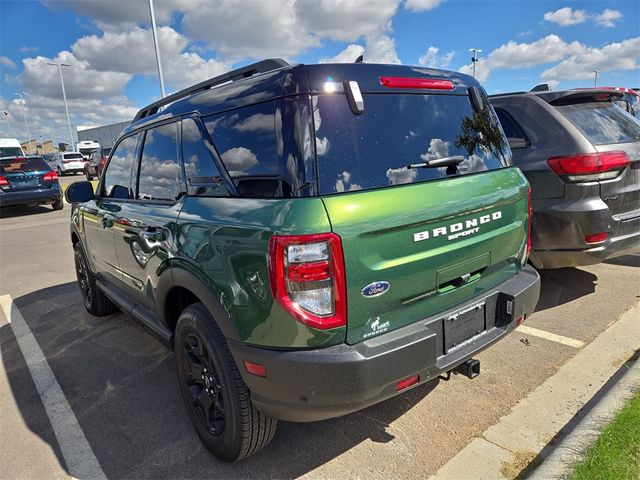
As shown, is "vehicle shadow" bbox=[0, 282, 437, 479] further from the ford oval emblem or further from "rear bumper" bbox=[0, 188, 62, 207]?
"rear bumper" bbox=[0, 188, 62, 207]

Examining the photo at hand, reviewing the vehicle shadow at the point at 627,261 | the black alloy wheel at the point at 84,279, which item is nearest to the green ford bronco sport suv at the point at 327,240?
the black alloy wheel at the point at 84,279

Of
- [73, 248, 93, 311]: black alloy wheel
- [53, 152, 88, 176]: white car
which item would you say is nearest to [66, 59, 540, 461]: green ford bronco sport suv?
[73, 248, 93, 311]: black alloy wheel

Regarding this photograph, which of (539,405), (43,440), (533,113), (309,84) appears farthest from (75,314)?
(533,113)

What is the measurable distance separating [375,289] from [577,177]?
2.68 m

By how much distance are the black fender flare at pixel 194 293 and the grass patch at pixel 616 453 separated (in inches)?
68.5

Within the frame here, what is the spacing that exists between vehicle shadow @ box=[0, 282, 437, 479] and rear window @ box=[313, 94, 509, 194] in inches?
59.1

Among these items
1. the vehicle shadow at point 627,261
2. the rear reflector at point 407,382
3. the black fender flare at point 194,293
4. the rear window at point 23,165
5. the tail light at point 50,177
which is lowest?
the vehicle shadow at point 627,261

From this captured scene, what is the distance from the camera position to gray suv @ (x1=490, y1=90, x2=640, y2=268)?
3.68m

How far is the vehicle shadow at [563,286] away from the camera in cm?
431

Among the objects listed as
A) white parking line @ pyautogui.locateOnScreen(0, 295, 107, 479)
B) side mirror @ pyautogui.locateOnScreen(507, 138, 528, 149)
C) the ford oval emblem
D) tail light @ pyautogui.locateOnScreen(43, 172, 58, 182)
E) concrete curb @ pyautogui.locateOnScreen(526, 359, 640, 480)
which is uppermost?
side mirror @ pyautogui.locateOnScreen(507, 138, 528, 149)

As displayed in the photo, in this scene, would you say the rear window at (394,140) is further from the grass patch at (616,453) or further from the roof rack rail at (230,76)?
the grass patch at (616,453)

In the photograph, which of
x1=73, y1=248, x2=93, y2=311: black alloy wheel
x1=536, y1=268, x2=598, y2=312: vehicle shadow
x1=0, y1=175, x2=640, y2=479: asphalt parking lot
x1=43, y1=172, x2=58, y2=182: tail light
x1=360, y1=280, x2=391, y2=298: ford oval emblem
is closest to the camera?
x1=360, y1=280, x2=391, y2=298: ford oval emblem

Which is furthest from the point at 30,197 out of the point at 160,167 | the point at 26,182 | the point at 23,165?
the point at 160,167

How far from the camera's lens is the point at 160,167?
2904 mm
